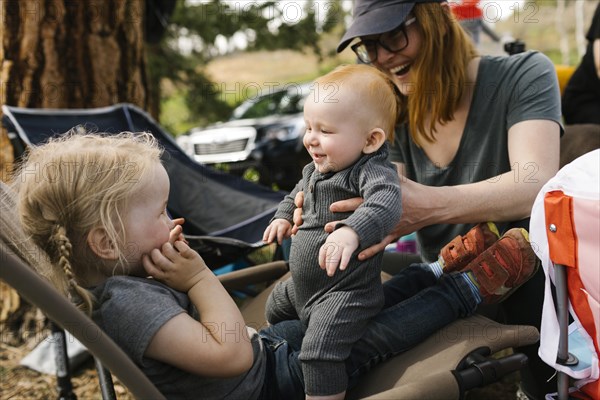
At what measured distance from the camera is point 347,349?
1593 mm

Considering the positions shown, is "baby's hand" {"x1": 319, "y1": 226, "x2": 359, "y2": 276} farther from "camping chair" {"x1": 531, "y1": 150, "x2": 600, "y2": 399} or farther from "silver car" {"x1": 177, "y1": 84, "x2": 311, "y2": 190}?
"silver car" {"x1": 177, "y1": 84, "x2": 311, "y2": 190}

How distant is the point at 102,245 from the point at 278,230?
0.59 metres

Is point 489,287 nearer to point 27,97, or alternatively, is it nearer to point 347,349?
point 347,349

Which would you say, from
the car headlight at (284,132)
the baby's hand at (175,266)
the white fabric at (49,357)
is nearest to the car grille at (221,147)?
the car headlight at (284,132)

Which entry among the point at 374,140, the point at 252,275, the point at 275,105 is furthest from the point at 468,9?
the point at 275,105

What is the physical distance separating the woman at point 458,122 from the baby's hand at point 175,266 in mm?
730

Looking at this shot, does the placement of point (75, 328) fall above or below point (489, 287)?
above

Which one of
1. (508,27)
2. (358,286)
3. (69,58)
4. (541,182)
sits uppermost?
(69,58)

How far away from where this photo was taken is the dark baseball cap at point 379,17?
2.11 metres

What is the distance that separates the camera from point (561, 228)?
4.41 feet

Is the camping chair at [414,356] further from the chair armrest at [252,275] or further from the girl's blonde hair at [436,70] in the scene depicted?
the girl's blonde hair at [436,70]

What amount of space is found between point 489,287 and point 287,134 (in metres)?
6.87

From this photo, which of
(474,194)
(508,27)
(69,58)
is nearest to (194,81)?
(69,58)

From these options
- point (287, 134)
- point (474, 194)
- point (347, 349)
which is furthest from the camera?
point (287, 134)
